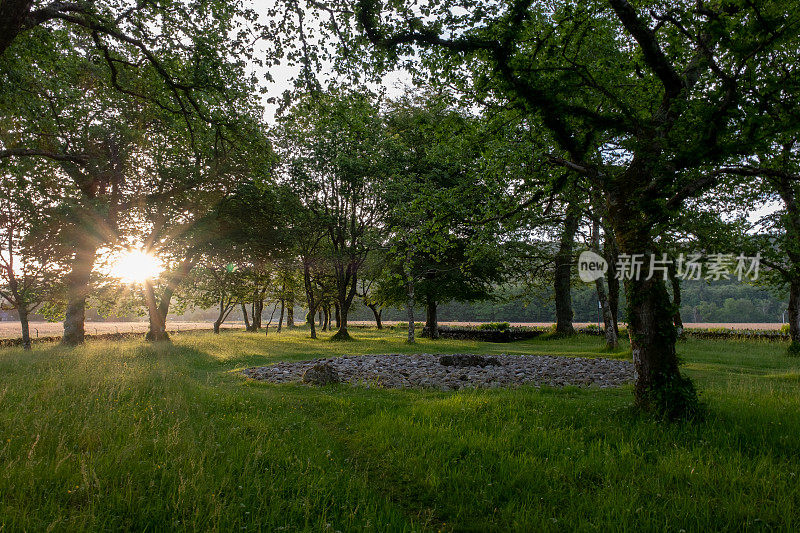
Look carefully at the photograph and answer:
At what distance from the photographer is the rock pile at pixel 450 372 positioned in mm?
12414

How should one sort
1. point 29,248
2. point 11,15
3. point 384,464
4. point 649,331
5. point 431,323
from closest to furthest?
1. point 384,464
2. point 11,15
3. point 649,331
4. point 29,248
5. point 431,323

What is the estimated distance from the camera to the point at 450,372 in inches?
571

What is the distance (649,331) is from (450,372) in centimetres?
800

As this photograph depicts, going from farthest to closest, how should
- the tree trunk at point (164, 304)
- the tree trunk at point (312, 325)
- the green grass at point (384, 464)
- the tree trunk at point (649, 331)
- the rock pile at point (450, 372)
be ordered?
the tree trunk at point (312, 325)
the tree trunk at point (164, 304)
the rock pile at point (450, 372)
the tree trunk at point (649, 331)
the green grass at point (384, 464)

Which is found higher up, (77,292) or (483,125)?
(483,125)

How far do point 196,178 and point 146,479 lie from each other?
929 inches

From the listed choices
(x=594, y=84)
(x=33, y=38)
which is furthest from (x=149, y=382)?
(x=594, y=84)

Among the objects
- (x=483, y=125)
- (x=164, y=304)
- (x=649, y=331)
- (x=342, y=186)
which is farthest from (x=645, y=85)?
(x=164, y=304)

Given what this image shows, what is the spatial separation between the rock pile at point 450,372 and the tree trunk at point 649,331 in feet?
15.4

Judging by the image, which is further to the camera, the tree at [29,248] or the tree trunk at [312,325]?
the tree trunk at [312,325]

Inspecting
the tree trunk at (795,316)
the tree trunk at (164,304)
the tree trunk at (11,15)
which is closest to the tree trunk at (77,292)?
the tree trunk at (164,304)

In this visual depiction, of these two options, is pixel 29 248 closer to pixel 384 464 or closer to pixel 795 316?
pixel 384 464

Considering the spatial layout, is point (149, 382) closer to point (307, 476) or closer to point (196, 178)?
point (307, 476)

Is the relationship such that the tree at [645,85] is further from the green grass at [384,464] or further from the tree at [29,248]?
the tree at [29,248]
